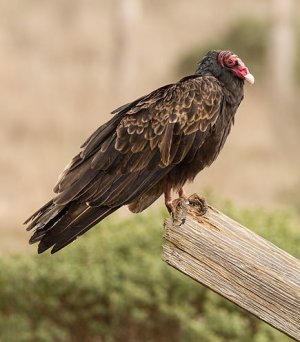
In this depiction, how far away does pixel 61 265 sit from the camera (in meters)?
6.41

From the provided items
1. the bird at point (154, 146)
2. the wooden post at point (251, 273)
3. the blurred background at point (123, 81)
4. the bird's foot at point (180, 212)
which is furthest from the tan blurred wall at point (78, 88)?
the wooden post at point (251, 273)

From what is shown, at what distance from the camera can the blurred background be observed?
1288 cm

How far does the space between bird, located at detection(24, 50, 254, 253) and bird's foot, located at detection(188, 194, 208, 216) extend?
0.89 ft

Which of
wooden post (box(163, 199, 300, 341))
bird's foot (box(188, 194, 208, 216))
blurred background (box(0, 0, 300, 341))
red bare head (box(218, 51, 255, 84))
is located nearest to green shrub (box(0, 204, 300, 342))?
blurred background (box(0, 0, 300, 341))

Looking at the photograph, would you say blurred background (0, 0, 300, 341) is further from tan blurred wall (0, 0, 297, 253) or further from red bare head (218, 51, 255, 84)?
red bare head (218, 51, 255, 84)

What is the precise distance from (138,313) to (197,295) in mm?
449

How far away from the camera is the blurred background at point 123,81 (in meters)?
12.9

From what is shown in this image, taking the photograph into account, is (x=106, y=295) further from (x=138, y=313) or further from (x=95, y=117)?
(x=95, y=117)

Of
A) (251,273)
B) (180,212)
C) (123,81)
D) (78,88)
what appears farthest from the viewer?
(78,88)

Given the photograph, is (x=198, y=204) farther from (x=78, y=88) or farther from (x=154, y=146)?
(x=78, y=88)

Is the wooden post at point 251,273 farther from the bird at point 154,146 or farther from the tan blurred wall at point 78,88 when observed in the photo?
the tan blurred wall at point 78,88

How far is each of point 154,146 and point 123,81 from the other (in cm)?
1036

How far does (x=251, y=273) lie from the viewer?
3674mm

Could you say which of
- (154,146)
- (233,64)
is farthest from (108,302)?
(233,64)
